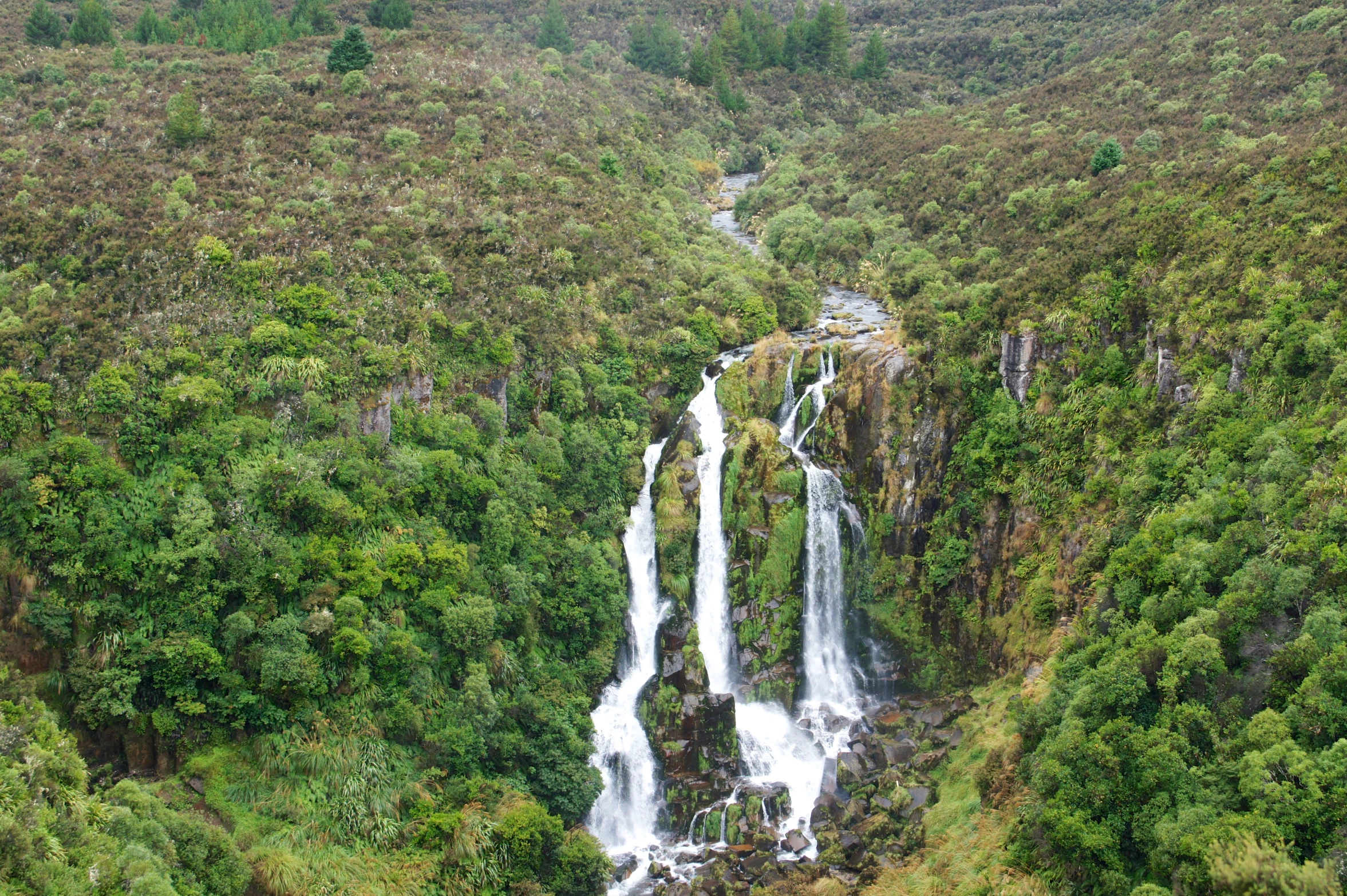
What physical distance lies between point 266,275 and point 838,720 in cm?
2769

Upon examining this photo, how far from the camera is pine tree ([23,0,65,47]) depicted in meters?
59.7

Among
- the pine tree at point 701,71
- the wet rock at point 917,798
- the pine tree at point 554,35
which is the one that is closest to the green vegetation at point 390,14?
the pine tree at point 554,35

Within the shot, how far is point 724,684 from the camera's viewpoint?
3628 cm

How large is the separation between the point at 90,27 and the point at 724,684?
5971 cm

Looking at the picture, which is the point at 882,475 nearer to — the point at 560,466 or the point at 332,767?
the point at 560,466

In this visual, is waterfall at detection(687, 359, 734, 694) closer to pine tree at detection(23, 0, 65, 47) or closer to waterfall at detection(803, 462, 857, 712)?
waterfall at detection(803, 462, 857, 712)

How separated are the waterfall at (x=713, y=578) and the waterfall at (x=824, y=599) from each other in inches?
126

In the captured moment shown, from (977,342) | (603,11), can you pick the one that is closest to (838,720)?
(977,342)

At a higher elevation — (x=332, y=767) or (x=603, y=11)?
(x=603, y=11)

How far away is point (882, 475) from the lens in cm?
3831

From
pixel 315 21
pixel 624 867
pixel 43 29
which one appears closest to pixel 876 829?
pixel 624 867

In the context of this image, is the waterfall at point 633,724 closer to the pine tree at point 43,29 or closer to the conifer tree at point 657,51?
the pine tree at point 43,29

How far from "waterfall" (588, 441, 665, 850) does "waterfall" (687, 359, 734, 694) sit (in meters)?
1.83

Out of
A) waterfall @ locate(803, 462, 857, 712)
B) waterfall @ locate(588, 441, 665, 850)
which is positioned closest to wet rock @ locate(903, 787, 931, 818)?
waterfall @ locate(803, 462, 857, 712)
